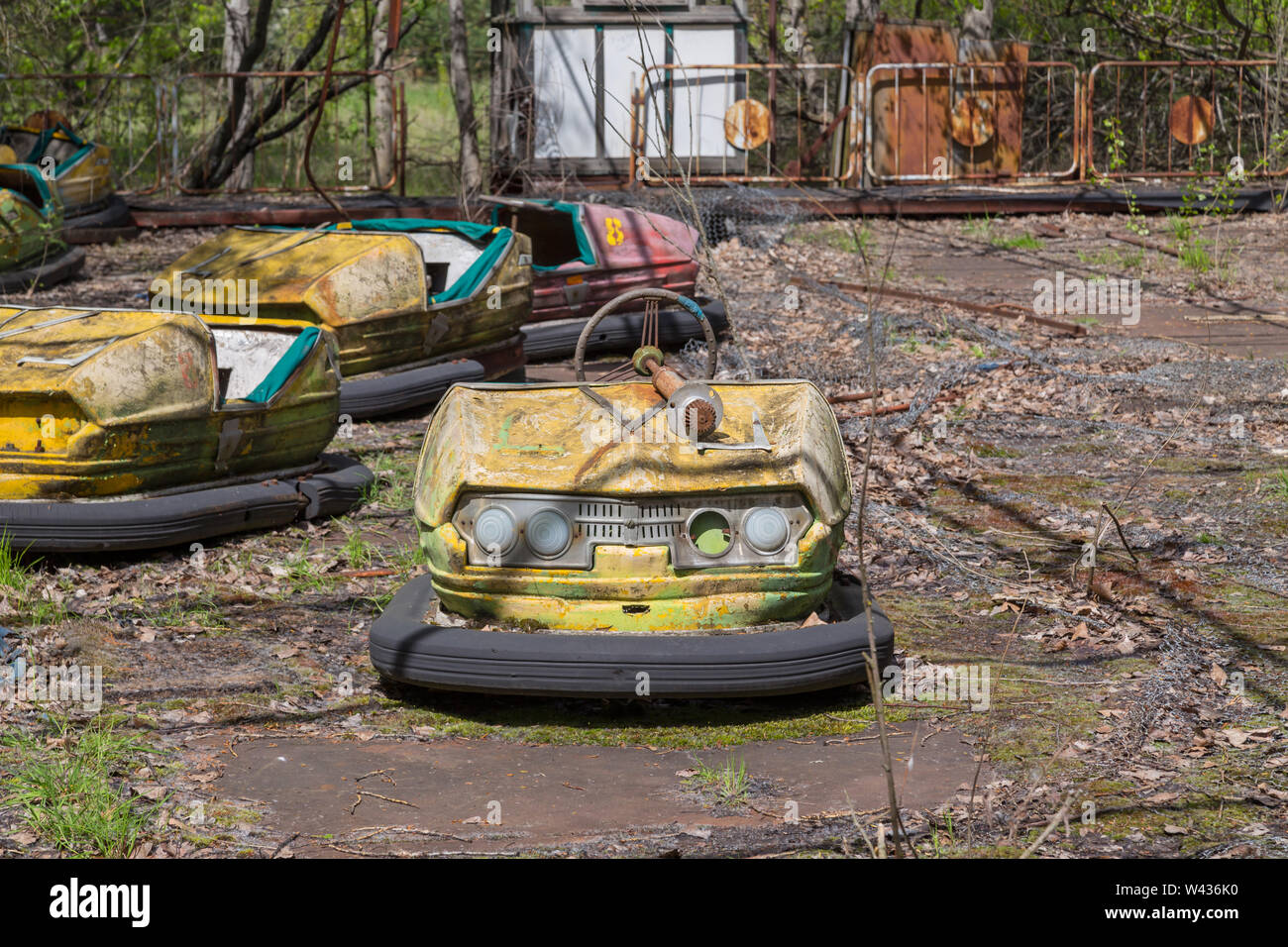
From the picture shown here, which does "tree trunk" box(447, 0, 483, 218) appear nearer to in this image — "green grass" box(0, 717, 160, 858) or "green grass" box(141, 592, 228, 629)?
"green grass" box(141, 592, 228, 629)

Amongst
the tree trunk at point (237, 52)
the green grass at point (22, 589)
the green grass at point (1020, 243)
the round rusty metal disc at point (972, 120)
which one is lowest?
the green grass at point (22, 589)

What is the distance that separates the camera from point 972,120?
15.8 metres

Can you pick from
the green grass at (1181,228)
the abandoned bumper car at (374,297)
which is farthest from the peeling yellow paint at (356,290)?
the green grass at (1181,228)

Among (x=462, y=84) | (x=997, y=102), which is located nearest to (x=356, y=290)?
(x=462, y=84)

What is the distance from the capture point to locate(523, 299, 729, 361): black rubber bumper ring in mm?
9789

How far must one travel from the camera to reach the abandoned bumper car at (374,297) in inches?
306

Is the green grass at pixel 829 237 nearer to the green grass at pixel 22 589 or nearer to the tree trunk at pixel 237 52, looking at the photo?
the tree trunk at pixel 237 52

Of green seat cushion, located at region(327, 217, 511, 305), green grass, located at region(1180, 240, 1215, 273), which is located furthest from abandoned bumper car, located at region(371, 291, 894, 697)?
green grass, located at region(1180, 240, 1215, 273)

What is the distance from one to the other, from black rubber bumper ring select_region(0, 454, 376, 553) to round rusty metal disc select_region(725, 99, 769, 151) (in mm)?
9997

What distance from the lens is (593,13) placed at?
49.4 feet

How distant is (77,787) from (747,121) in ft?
41.8

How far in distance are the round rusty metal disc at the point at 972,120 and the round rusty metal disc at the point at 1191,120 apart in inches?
95.0

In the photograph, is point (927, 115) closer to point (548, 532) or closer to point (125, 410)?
point (125, 410)
